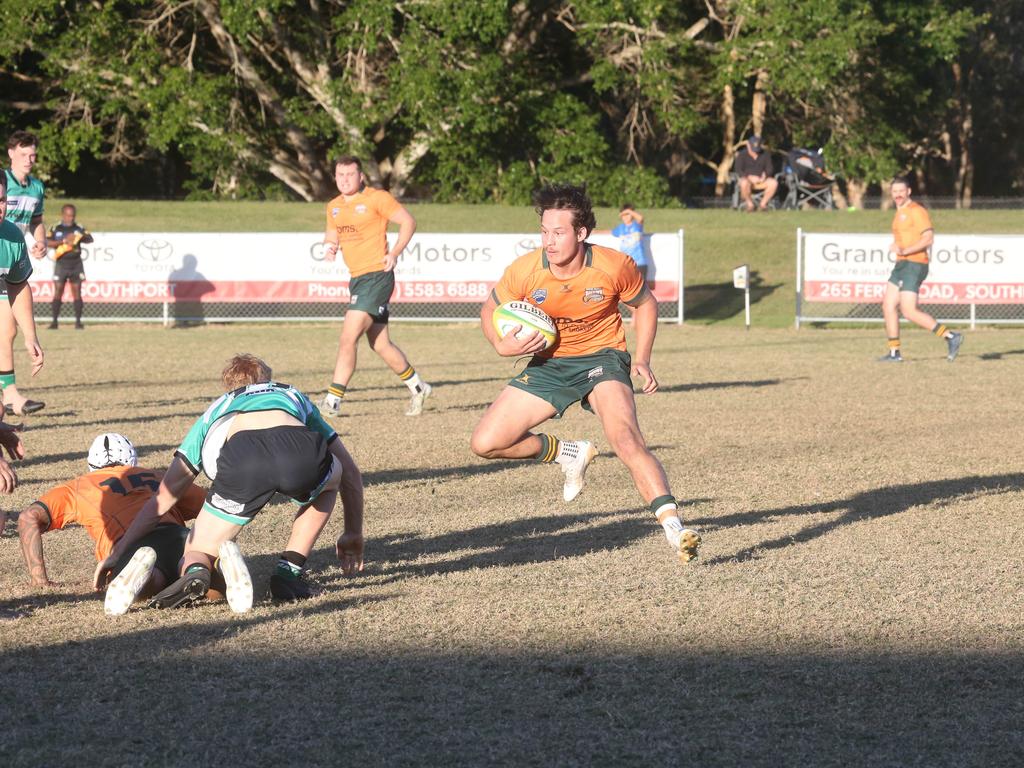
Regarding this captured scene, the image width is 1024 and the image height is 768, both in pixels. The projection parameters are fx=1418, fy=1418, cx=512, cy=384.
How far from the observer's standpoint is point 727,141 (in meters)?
43.0

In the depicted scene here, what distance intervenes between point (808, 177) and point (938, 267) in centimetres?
1488

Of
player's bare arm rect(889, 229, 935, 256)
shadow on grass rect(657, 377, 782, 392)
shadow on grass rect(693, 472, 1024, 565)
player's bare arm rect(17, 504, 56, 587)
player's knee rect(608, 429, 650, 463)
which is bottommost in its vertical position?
shadow on grass rect(657, 377, 782, 392)

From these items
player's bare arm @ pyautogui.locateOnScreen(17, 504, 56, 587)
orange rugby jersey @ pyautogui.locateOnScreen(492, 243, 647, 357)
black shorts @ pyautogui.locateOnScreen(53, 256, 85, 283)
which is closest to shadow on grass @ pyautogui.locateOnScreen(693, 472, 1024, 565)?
orange rugby jersey @ pyautogui.locateOnScreen(492, 243, 647, 357)

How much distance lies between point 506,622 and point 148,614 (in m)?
1.55

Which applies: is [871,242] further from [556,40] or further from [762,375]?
[556,40]

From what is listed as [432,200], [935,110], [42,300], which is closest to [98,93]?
[432,200]

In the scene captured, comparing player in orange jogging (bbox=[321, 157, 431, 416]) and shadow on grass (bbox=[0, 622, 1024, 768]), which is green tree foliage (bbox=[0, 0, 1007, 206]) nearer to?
player in orange jogging (bbox=[321, 157, 431, 416])

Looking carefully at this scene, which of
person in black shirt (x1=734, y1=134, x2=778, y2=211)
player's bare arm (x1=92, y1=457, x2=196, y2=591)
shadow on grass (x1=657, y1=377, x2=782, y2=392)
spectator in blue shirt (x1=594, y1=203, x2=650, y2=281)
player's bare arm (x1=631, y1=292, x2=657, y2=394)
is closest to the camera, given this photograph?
A: player's bare arm (x1=92, y1=457, x2=196, y2=591)

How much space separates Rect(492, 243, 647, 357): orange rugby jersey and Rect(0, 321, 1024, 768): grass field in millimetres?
1123

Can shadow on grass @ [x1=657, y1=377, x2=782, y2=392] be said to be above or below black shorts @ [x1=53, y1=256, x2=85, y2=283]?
below

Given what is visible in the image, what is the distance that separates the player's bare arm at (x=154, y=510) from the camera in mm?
6043

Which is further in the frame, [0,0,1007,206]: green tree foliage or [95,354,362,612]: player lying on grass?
[0,0,1007,206]: green tree foliage

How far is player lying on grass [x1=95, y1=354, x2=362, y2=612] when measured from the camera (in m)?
5.88

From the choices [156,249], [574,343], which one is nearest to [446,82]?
[156,249]
